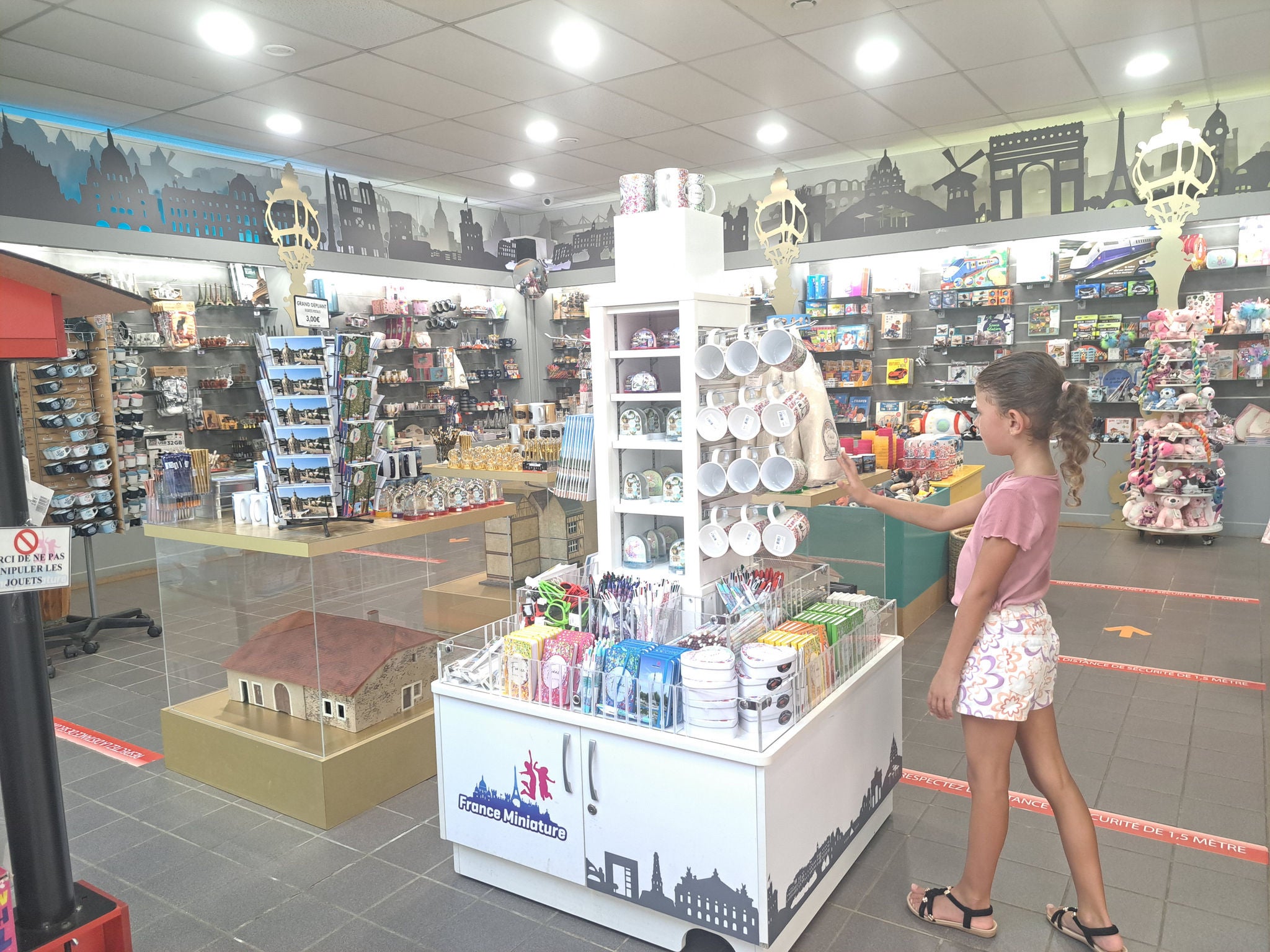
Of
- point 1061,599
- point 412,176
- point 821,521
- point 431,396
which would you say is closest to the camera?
point 821,521

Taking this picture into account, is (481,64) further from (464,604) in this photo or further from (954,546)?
(954,546)

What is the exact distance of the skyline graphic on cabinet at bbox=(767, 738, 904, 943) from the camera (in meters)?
2.15

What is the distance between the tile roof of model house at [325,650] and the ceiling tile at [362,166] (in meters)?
5.92

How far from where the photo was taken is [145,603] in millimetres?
6496

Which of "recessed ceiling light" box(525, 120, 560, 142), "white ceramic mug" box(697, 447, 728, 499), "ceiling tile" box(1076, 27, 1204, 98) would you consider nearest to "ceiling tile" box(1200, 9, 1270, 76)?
"ceiling tile" box(1076, 27, 1204, 98)

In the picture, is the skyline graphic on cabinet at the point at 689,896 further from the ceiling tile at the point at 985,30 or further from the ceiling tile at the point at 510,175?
the ceiling tile at the point at 510,175

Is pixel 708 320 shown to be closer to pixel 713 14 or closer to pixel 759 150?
pixel 713 14

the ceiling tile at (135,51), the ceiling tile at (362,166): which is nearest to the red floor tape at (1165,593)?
the ceiling tile at (135,51)

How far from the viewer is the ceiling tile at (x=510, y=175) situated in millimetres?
9094

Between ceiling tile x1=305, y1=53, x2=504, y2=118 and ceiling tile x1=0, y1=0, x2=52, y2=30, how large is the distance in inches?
61.8

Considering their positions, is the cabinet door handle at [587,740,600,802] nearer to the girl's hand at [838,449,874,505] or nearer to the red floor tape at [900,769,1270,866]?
the girl's hand at [838,449,874,505]

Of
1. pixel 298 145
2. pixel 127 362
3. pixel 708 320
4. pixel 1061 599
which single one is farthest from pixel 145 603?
pixel 1061 599

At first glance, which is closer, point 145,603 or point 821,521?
point 821,521

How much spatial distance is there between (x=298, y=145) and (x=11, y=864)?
737 centimetres
